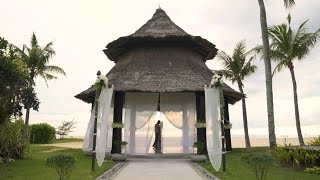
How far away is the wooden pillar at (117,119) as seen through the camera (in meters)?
16.1

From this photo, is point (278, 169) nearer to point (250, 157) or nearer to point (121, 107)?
point (250, 157)

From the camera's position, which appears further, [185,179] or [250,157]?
[185,179]

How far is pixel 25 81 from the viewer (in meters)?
14.1

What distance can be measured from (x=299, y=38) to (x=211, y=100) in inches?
533

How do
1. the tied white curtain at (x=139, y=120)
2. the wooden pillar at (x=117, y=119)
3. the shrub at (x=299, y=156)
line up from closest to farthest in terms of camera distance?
the shrub at (x=299, y=156)
the wooden pillar at (x=117, y=119)
the tied white curtain at (x=139, y=120)

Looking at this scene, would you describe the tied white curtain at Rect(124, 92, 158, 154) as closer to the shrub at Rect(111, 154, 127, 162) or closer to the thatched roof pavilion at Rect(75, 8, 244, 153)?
the thatched roof pavilion at Rect(75, 8, 244, 153)

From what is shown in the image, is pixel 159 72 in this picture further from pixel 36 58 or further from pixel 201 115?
pixel 36 58

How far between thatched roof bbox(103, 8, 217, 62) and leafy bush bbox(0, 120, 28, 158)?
6.65 meters

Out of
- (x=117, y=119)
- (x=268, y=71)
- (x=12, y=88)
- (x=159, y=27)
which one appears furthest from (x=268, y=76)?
(x=12, y=88)

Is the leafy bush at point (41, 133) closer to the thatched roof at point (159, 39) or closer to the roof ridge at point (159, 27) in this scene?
the thatched roof at point (159, 39)

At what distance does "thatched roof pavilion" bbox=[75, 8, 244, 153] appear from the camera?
16.4 meters

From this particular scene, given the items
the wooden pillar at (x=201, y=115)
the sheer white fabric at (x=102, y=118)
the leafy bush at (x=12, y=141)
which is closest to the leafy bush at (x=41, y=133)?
the leafy bush at (x=12, y=141)

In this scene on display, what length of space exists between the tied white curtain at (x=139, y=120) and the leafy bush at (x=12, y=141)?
4983mm

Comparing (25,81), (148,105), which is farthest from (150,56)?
(25,81)
